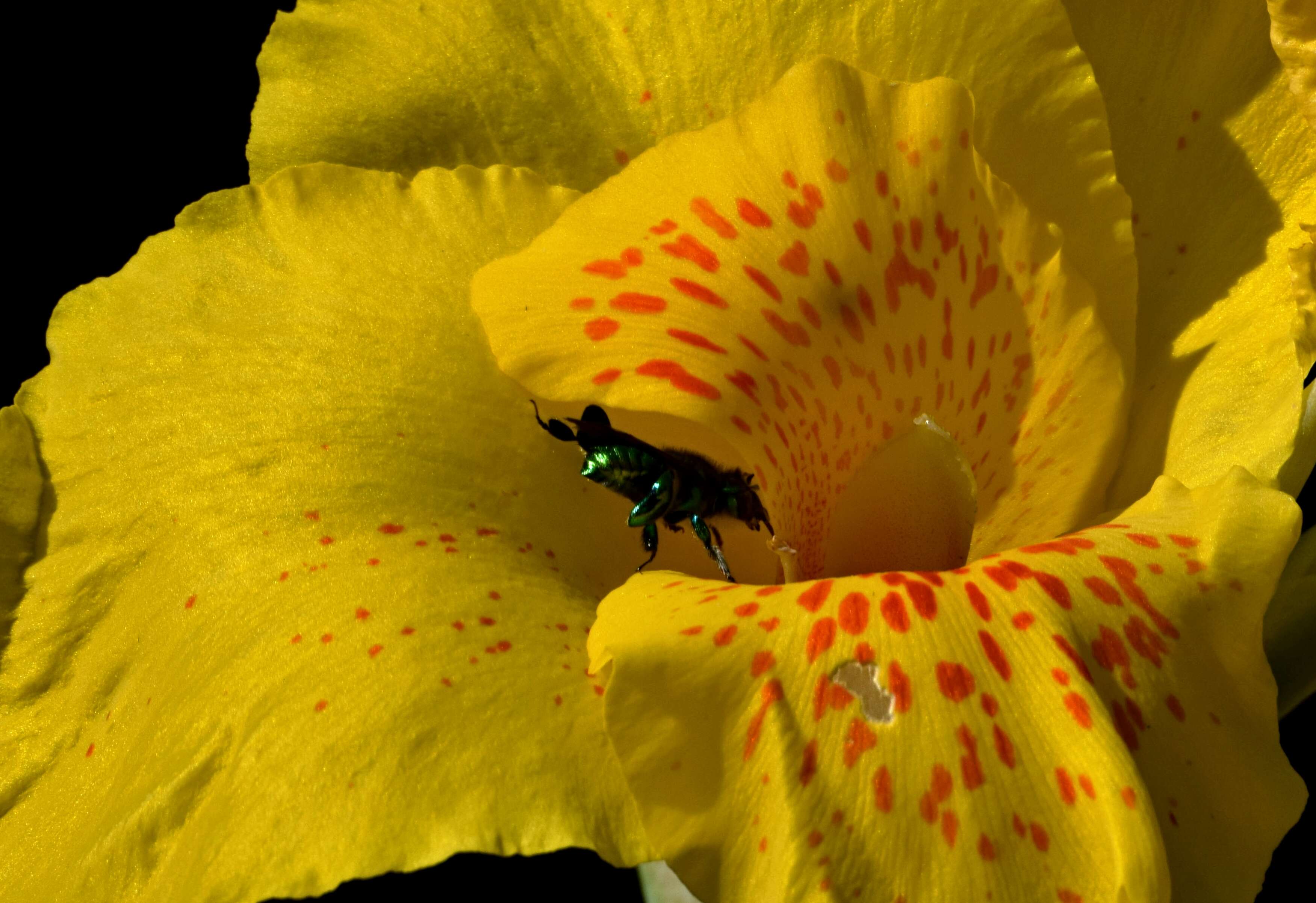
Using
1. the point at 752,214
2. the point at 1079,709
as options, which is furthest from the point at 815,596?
the point at 752,214

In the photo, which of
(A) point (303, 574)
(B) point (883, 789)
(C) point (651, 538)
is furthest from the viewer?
(C) point (651, 538)

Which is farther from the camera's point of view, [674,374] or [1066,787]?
[674,374]

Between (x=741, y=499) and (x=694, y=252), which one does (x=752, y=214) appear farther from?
(x=741, y=499)

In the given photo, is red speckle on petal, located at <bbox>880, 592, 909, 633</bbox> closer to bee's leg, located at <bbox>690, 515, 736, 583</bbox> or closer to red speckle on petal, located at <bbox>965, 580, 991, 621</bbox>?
red speckle on petal, located at <bbox>965, 580, 991, 621</bbox>

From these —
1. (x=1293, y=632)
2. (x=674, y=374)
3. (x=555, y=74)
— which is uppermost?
(x=555, y=74)

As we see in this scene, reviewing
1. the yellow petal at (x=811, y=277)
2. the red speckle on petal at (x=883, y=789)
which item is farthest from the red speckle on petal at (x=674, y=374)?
the red speckle on petal at (x=883, y=789)
